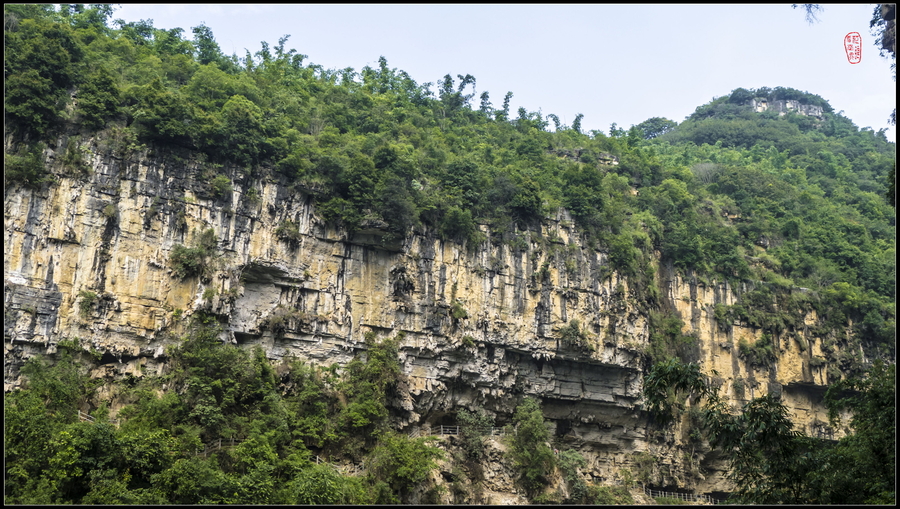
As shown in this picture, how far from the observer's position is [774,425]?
14.0 m

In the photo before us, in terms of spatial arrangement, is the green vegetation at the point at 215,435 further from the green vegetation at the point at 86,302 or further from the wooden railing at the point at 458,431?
the wooden railing at the point at 458,431

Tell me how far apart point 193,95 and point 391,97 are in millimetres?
12952

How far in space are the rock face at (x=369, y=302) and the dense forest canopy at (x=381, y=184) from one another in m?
0.80

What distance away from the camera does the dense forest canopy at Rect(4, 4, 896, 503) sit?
74.9ft

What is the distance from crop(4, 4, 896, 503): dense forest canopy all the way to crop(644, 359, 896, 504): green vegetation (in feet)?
14.6

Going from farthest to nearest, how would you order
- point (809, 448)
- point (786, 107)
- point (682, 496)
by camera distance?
1. point (786, 107)
2. point (682, 496)
3. point (809, 448)

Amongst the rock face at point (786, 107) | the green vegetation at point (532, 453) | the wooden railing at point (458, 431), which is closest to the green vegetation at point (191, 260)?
the wooden railing at point (458, 431)

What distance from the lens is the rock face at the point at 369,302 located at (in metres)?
23.6

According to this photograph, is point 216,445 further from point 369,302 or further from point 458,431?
point 458,431

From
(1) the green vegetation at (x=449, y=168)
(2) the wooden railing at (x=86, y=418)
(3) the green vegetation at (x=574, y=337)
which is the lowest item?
(2) the wooden railing at (x=86, y=418)

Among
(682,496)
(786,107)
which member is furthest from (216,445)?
(786,107)

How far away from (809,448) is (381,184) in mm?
17482

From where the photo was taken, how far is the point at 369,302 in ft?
93.0

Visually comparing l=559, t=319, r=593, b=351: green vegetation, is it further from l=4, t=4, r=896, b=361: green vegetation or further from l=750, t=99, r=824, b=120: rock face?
l=750, t=99, r=824, b=120: rock face
